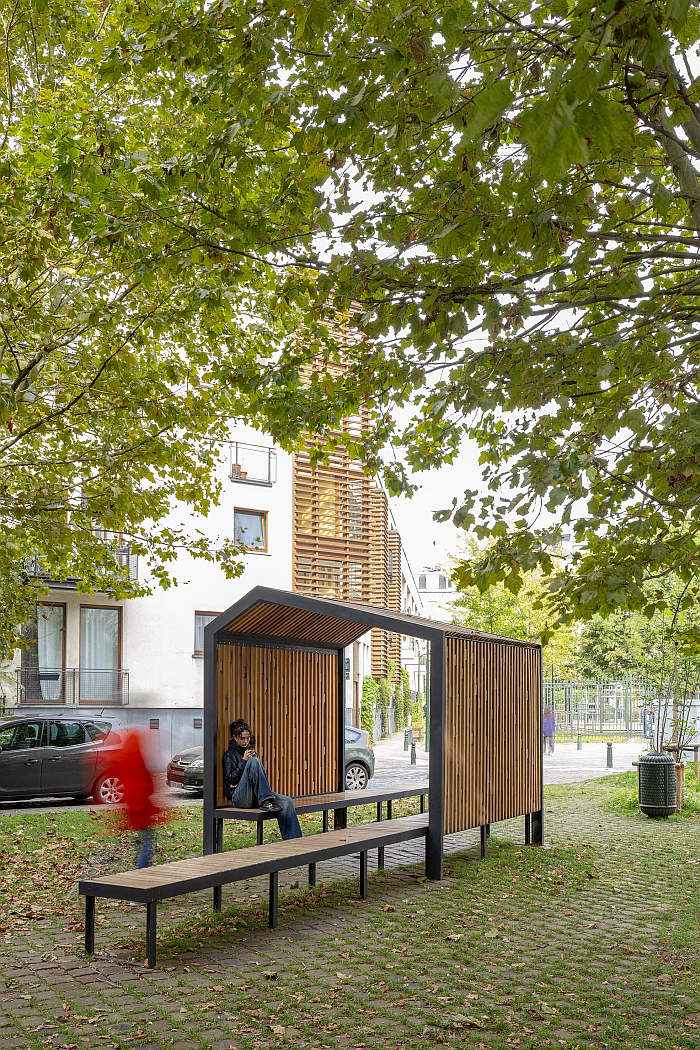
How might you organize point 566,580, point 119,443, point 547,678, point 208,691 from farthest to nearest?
point 547,678, point 119,443, point 208,691, point 566,580

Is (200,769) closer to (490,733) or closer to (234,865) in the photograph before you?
(490,733)

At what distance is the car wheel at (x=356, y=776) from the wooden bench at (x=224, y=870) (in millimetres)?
7862

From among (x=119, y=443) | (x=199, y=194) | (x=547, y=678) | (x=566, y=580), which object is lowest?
(x=547, y=678)

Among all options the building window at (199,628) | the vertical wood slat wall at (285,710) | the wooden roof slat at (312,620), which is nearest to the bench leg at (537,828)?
the wooden roof slat at (312,620)

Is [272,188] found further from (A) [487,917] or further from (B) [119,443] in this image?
(A) [487,917]

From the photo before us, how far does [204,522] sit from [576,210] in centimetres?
2492

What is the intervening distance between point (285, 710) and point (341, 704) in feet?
4.55

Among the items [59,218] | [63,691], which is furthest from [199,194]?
[63,691]

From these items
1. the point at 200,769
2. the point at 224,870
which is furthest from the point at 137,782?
the point at 200,769

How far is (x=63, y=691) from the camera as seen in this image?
89.0 feet

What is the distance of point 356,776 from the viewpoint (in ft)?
60.8

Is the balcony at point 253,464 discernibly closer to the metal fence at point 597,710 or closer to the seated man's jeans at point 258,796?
the seated man's jeans at point 258,796

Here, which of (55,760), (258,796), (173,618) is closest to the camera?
(258,796)

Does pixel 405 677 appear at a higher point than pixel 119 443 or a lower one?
lower
